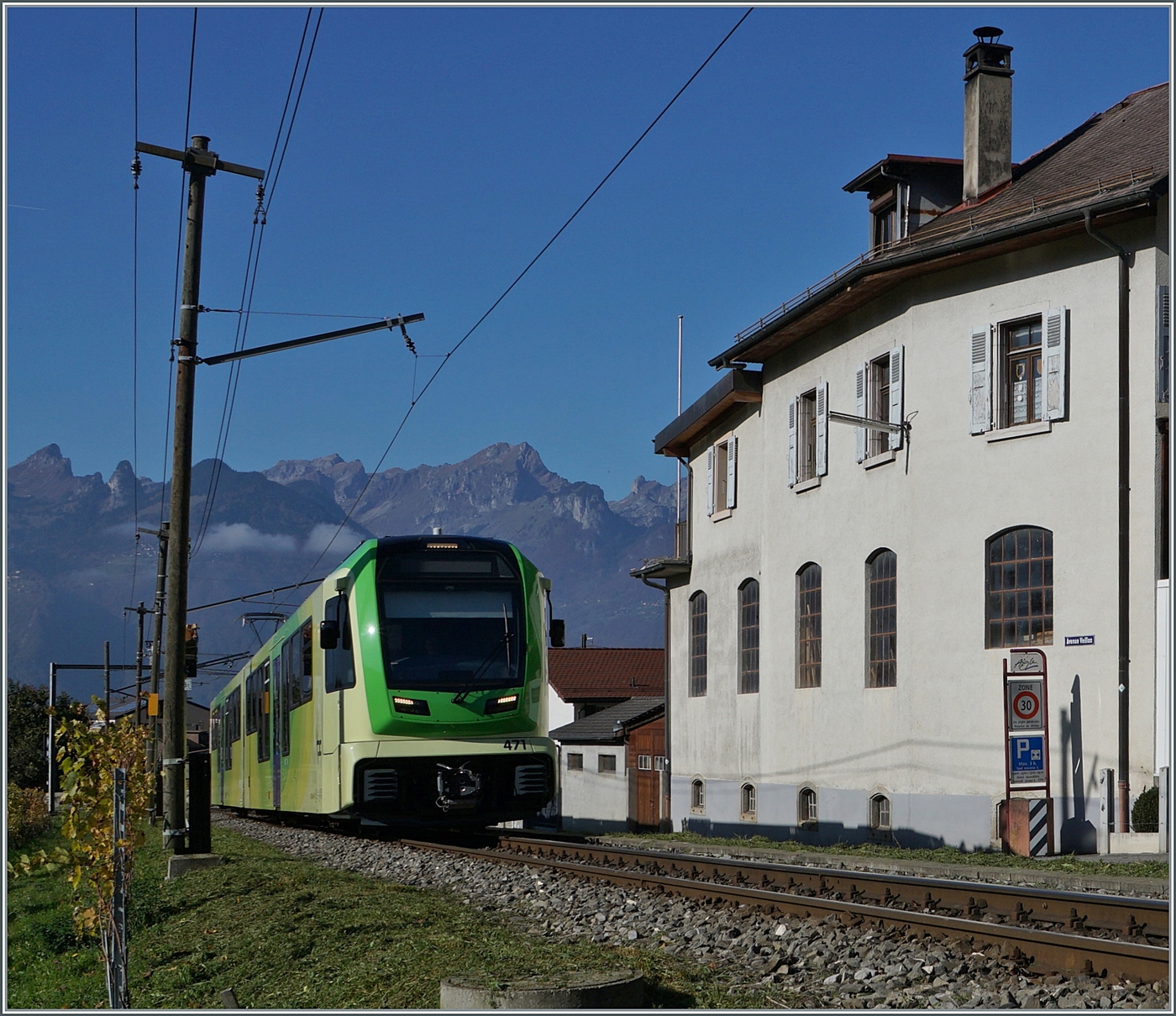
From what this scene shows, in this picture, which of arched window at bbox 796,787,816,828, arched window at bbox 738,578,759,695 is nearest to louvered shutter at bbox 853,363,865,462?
arched window at bbox 738,578,759,695

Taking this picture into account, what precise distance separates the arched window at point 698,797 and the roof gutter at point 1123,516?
47.8ft

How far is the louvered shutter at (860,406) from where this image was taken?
2592 centimetres

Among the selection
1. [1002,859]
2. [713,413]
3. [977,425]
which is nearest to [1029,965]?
[1002,859]

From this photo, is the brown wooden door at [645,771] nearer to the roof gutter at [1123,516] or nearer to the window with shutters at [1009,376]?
the window with shutters at [1009,376]

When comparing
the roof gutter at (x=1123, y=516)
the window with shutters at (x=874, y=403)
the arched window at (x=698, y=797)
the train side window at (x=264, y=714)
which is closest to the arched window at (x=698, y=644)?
the arched window at (x=698, y=797)

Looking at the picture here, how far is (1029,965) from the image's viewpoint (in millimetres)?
8008

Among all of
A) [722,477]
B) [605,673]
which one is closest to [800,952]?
[722,477]

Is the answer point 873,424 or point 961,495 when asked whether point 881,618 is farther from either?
point 873,424

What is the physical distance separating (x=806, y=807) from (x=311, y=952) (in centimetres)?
1992

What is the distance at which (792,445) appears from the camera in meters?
29.0

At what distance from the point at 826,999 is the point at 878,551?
18633 mm

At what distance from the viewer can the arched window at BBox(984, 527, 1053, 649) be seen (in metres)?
21.7

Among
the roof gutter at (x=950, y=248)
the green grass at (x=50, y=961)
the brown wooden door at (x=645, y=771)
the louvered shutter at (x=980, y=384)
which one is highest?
the roof gutter at (x=950, y=248)

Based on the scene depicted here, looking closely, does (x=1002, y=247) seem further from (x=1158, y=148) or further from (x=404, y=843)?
(x=404, y=843)
